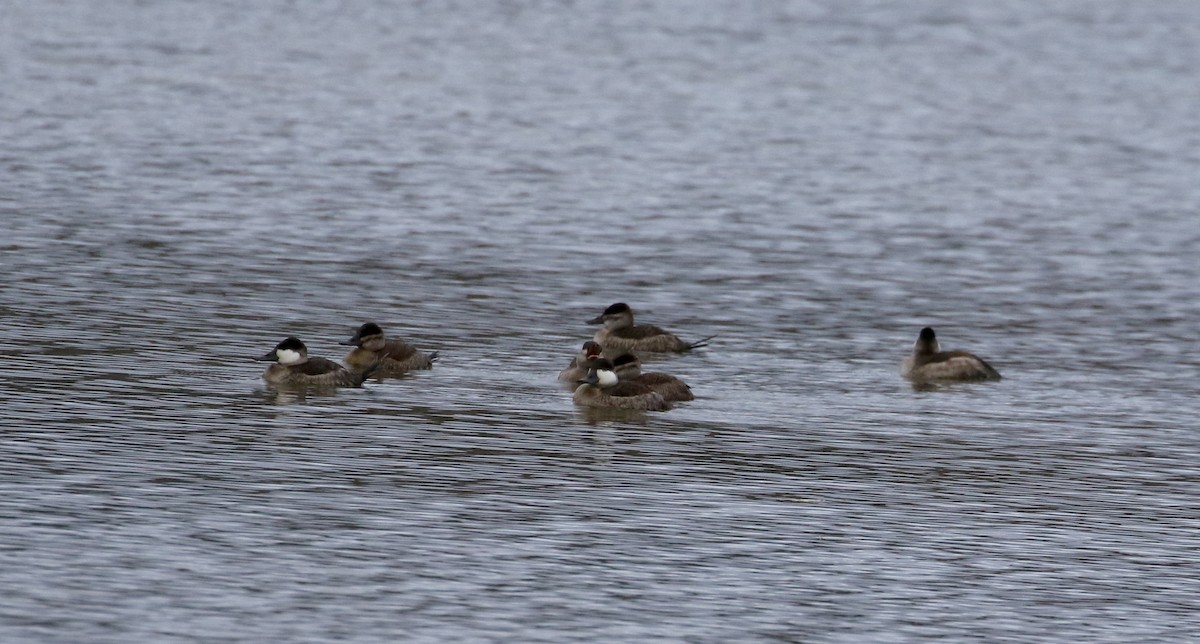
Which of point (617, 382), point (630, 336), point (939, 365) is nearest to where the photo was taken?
point (617, 382)

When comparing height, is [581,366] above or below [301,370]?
below

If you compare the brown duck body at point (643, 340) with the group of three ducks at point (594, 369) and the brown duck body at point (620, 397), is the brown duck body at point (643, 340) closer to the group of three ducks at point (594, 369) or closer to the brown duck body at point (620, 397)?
the group of three ducks at point (594, 369)

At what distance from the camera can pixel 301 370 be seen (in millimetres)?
16562

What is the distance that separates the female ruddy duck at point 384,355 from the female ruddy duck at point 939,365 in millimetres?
4022

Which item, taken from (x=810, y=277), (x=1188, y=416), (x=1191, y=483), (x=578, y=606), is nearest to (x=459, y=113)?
(x=810, y=277)

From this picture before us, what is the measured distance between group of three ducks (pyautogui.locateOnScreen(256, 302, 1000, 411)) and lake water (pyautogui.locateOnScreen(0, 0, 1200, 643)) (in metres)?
0.20

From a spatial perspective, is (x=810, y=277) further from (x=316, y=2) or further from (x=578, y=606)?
(x=316, y=2)

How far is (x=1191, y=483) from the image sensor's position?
14695mm

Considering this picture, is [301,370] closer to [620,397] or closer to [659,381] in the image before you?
[620,397]

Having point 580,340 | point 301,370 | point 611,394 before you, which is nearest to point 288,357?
point 301,370

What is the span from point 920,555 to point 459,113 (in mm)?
24420

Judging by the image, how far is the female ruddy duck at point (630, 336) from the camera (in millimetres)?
19359

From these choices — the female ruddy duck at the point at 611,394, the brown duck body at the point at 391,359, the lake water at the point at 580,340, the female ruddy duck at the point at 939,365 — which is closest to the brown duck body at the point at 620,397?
the female ruddy duck at the point at 611,394

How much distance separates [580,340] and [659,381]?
2.96 m
